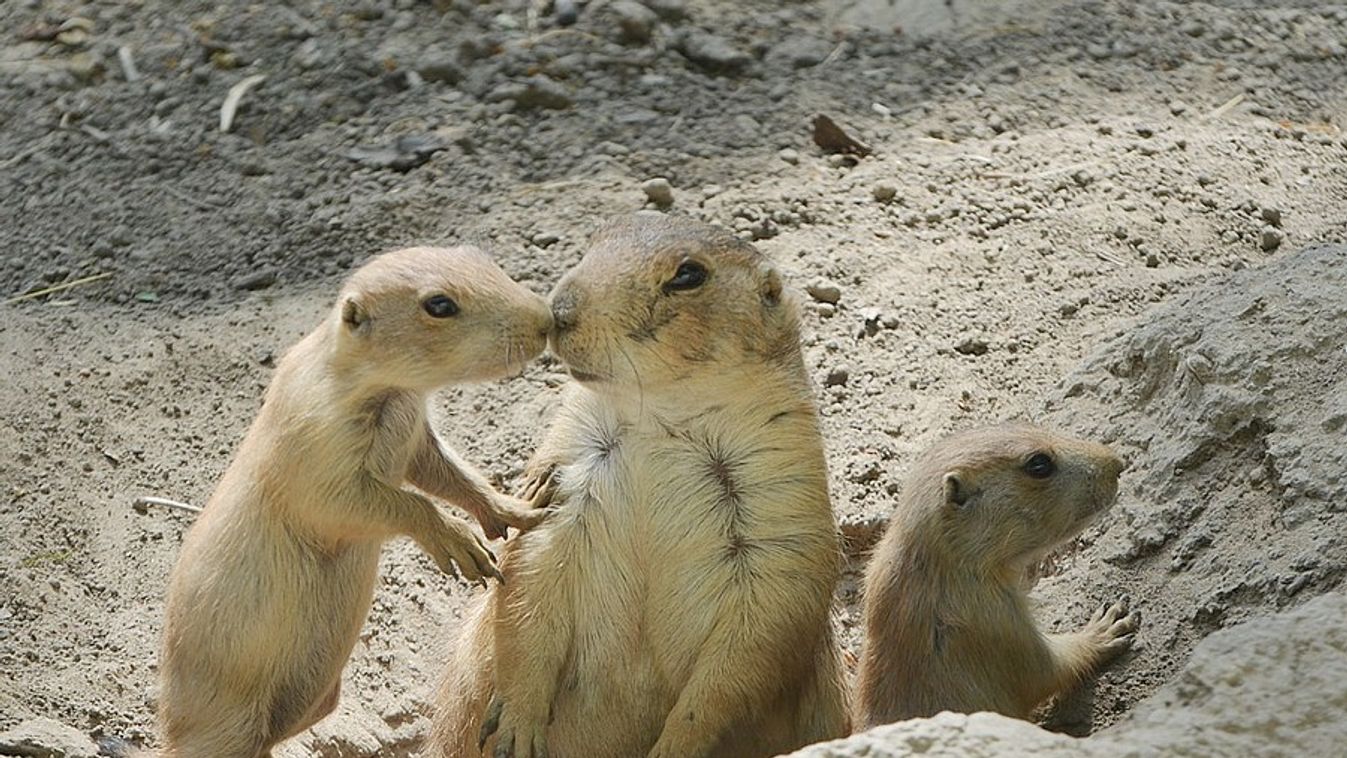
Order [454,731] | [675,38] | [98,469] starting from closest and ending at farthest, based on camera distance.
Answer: [454,731] → [98,469] → [675,38]

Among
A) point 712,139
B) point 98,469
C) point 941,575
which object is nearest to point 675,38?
point 712,139

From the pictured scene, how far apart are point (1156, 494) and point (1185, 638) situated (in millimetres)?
602

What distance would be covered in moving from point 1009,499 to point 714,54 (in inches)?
140

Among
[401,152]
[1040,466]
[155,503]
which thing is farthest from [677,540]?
[401,152]

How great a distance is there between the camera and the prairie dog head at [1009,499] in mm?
5008

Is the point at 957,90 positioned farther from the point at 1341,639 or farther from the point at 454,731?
the point at 1341,639

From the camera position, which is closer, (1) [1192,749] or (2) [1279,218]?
(1) [1192,749]

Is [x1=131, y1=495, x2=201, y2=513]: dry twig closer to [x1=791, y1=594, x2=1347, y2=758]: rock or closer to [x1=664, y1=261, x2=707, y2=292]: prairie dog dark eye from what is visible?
[x1=664, y1=261, x2=707, y2=292]: prairie dog dark eye

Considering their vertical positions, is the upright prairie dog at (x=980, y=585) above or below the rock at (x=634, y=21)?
above

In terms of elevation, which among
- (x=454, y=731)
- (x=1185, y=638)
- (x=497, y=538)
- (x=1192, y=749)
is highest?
(x=1192, y=749)

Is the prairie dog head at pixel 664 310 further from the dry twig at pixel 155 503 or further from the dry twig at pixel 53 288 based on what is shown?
the dry twig at pixel 53 288

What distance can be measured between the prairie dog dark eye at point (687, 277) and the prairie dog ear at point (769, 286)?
21 cm

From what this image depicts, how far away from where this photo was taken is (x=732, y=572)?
15.6 ft

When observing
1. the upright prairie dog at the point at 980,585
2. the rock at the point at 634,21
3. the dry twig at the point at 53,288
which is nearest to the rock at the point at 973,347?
the upright prairie dog at the point at 980,585
